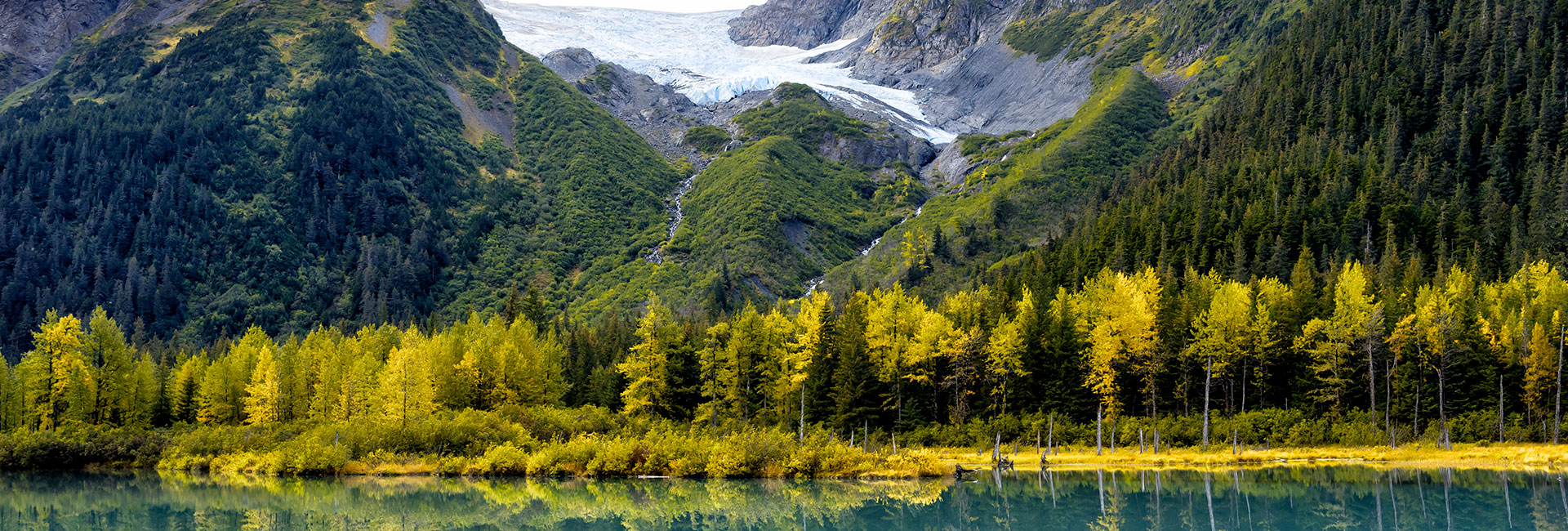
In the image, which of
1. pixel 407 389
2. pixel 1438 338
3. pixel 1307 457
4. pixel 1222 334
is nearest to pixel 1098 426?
pixel 1222 334

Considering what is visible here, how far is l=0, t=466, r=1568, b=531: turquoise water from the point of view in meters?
43.6

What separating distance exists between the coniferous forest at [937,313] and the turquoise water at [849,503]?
6.56 m

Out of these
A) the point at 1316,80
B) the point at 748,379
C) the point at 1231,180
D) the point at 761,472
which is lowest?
the point at 761,472

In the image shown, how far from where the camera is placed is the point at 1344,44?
148 m

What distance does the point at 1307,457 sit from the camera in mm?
66000

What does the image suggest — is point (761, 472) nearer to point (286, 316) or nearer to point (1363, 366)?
point (1363, 366)

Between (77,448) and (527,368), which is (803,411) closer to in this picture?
(527,368)

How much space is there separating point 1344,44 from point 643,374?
112 meters

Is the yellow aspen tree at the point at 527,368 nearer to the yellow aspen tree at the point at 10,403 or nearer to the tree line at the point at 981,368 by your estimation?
the tree line at the point at 981,368

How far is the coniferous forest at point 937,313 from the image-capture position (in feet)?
228

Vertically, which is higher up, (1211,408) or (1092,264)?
(1092,264)

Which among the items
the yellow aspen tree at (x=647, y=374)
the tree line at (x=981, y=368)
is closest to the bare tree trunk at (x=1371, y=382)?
the tree line at (x=981, y=368)

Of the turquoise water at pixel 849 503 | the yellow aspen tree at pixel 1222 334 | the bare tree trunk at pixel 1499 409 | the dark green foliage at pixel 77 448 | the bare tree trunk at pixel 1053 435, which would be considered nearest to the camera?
the turquoise water at pixel 849 503

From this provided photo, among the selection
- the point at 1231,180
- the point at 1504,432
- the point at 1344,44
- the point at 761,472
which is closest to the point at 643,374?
the point at 761,472
